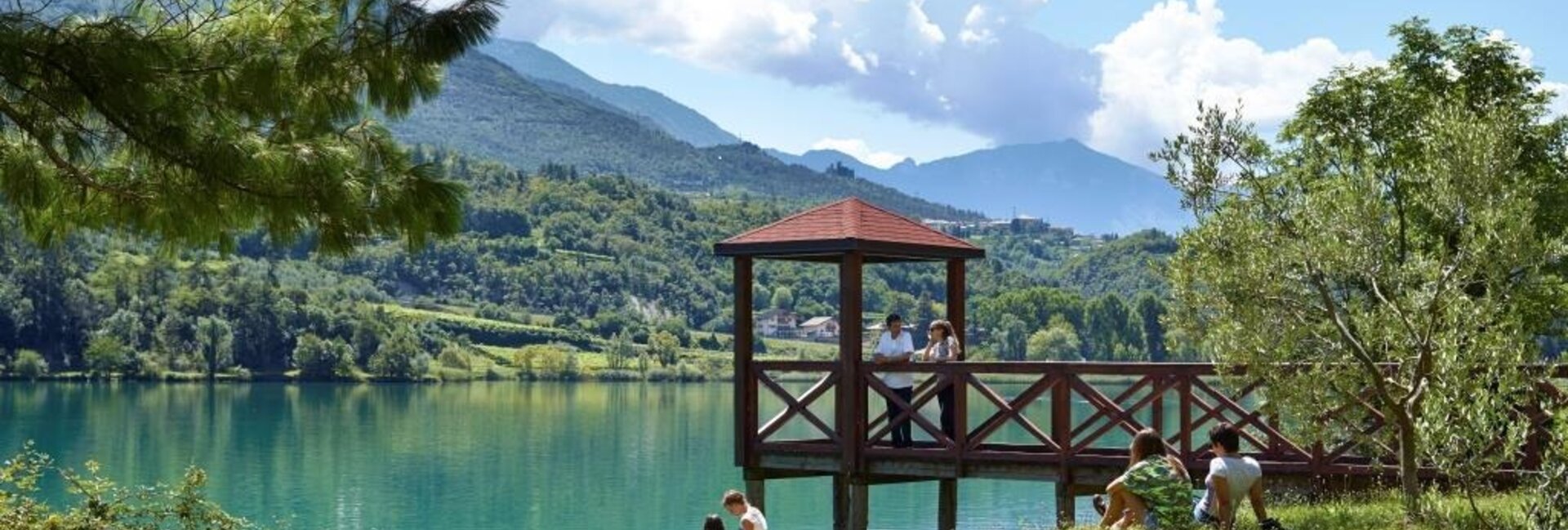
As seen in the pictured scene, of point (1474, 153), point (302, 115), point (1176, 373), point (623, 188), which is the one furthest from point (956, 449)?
point (623, 188)

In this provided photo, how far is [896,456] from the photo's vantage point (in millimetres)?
14250

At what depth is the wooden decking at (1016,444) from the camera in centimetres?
1305

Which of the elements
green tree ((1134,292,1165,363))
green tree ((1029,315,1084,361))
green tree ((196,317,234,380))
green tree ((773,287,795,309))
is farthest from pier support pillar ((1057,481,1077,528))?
green tree ((773,287,795,309))

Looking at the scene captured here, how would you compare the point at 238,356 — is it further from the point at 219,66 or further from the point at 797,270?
the point at 219,66

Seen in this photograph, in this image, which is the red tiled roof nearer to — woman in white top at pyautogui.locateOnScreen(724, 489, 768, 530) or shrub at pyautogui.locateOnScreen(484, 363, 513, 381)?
woman in white top at pyautogui.locateOnScreen(724, 489, 768, 530)

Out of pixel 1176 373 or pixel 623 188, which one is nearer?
pixel 1176 373

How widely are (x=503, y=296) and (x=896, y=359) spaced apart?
144 metres

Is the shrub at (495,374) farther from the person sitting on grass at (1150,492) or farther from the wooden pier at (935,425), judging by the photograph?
the person sitting on grass at (1150,492)

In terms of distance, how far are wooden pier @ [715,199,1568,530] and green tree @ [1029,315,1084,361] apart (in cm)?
10684

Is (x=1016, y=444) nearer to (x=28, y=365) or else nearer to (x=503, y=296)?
(x=28, y=365)

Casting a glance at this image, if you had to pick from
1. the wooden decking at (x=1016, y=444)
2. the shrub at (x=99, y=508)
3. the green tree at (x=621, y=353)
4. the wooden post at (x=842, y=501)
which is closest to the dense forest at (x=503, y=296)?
the green tree at (x=621, y=353)

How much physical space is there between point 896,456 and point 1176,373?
94.0 inches

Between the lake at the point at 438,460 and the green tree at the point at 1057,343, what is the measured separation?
128 feet

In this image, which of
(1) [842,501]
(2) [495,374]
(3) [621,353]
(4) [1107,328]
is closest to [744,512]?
(1) [842,501]
